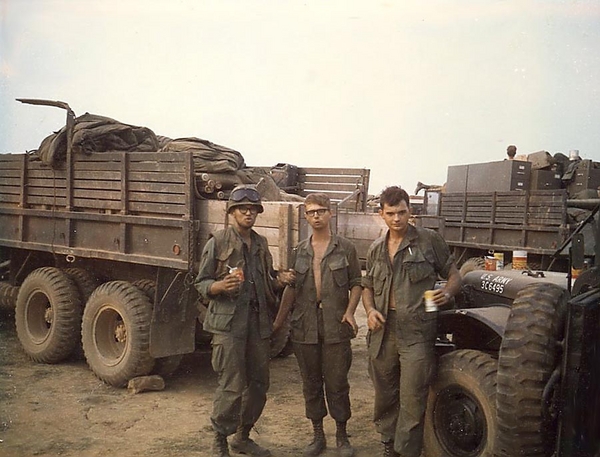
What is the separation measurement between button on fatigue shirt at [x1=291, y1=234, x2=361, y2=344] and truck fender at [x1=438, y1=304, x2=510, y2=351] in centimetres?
70

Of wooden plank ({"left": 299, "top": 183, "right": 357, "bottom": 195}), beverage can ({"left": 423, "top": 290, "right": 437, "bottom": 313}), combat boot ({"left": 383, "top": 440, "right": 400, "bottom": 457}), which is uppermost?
wooden plank ({"left": 299, "top": 183, "right": 357, "bottom": 195})

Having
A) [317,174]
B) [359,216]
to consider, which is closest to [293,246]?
[359,216]

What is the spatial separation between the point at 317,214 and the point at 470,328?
4.79ft

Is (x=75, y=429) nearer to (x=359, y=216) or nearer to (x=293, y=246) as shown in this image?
(x=293, y=246)

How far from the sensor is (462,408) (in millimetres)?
4051

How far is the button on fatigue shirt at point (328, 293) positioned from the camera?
4532 mm

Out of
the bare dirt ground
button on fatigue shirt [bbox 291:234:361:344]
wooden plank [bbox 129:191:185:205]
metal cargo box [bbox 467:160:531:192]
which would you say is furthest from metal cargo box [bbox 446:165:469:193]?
button on fatigue shirt [bbox 291:234:361:344]

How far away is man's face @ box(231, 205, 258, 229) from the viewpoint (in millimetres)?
4586

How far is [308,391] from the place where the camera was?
4.65m

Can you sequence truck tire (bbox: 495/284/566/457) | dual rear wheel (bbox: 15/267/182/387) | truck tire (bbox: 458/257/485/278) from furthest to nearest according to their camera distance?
truck tire (bbox: 458/257/485/278) → dual rear wheel (bbox: 15/267/182/387) → truck tire (bbox: 495/284/566/457)

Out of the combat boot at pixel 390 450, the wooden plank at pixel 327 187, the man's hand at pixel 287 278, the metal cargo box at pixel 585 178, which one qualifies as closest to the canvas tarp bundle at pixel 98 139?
the wooden plank at pixel 327 187

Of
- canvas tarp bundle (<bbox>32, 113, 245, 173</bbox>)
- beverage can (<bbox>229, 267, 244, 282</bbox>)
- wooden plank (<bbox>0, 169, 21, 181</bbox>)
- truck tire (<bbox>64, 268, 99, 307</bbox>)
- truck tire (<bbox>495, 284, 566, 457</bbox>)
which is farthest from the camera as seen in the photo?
wooden plank (<bbox>0, 169, 21, 181</bbox>)

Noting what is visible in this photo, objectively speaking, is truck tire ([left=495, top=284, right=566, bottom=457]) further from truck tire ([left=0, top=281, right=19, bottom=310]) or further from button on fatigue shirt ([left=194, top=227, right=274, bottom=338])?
truck tire ([left=0, top=281, right=19, bottom=310])

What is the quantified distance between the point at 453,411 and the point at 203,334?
3.86 metres
